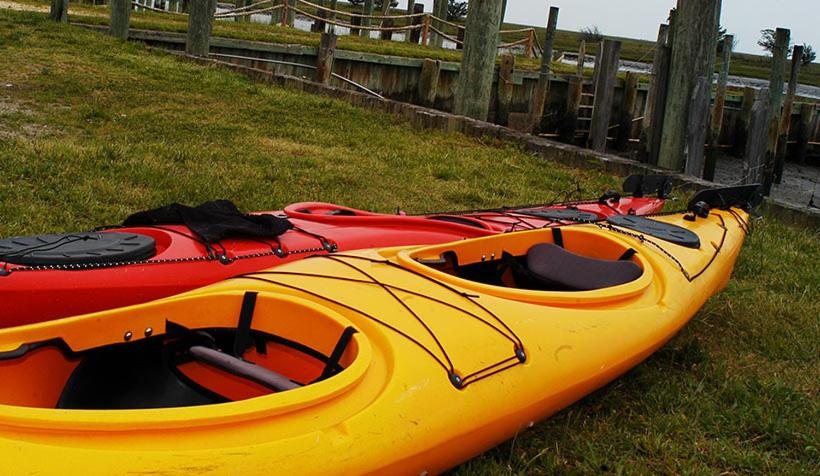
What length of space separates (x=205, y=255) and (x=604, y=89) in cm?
799

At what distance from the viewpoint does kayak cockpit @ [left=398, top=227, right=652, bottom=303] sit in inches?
141

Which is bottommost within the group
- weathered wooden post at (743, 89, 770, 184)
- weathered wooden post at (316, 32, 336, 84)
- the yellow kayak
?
the yellow kayak

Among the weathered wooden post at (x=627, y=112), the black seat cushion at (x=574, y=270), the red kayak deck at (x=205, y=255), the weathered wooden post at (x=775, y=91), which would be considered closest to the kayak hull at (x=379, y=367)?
the black seat cushion at (x=574, y=270)

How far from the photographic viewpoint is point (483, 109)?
30.4 ft

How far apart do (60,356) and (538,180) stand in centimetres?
511

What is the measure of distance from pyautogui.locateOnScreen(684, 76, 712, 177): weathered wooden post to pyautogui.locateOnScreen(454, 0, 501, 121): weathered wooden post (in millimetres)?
2229

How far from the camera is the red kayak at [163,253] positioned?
10.1 feet

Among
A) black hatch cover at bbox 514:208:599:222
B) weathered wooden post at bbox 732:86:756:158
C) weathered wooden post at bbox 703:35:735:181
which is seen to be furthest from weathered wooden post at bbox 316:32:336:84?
black hatch cover at bbox 514:208:599:222

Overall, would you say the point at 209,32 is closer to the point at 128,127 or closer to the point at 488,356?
the point at 128,127

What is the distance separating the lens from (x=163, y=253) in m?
3.45

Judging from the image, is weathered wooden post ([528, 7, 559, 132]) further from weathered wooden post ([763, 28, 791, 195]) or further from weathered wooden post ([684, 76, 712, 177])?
weathered wooden post ([684, 76, 712, 177])

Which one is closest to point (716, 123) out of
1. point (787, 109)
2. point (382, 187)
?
point (787, 109)

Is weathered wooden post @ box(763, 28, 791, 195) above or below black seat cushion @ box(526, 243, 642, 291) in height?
above

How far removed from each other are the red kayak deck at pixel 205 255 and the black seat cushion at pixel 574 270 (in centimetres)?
50
